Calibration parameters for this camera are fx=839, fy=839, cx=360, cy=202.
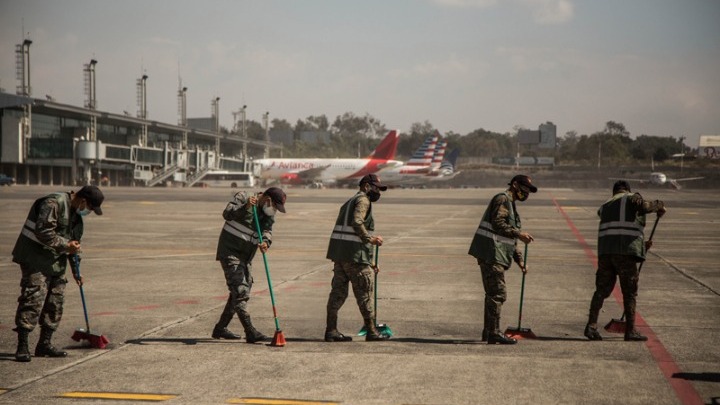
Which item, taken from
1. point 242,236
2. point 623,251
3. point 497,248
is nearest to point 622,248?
point 623,251

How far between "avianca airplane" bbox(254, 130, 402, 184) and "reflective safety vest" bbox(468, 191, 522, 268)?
98285 millimetres

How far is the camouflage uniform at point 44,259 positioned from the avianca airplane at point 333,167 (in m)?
99.8

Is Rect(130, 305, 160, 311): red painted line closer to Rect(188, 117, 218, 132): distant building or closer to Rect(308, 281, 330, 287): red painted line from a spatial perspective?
Rect(308, 281, 330, 287): red painted line

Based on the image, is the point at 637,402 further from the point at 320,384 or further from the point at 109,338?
the point at 109,338

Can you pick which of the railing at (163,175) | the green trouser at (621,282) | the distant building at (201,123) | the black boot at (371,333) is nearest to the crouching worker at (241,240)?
the black boot at (371,333)

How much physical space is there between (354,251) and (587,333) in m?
Answer: 3.24

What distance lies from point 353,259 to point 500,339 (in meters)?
2.12

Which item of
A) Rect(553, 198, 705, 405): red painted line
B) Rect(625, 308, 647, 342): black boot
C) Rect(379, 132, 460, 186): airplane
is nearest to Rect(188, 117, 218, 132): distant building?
Rect(379, 132, 460, 186): airplane

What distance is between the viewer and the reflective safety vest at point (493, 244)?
35.8 feet

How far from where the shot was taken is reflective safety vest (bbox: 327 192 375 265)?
10844 millimetres

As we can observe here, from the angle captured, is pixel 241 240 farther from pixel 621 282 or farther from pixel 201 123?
pixel 201 123

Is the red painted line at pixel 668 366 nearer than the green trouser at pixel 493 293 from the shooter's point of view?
Yes

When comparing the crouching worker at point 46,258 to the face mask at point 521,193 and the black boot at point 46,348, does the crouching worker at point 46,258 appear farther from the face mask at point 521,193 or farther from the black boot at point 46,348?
the face mask at point 521,193

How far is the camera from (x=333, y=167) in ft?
369
